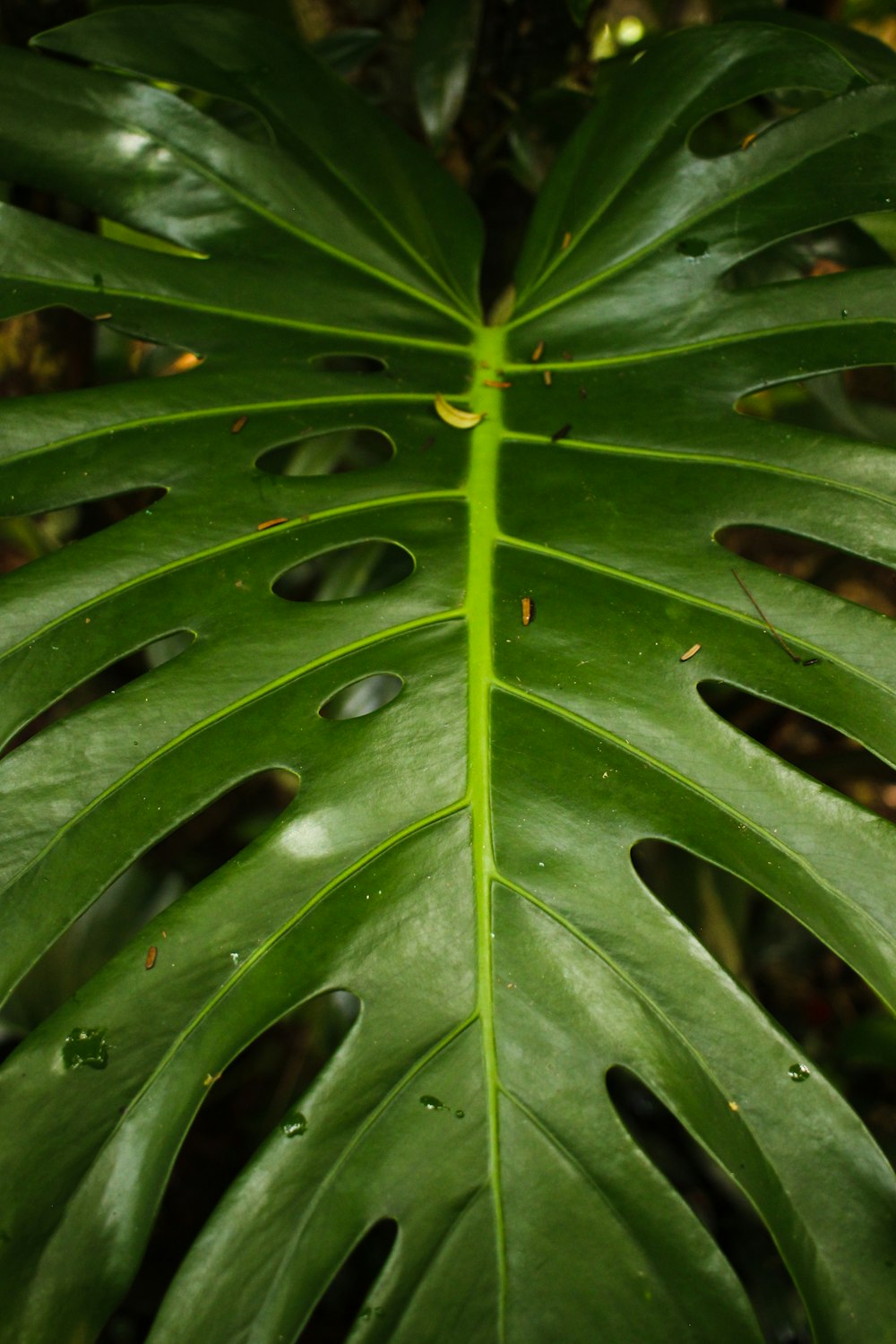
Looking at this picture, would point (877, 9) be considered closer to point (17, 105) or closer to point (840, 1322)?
point (17, 105)

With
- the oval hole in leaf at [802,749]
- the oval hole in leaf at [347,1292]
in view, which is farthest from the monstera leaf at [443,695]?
the oval hole in leaf at [347,1292]

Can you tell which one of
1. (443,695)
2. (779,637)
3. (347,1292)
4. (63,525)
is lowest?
(347,1292)

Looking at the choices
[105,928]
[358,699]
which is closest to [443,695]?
[358,699]

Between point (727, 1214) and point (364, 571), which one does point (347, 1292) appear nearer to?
point (727, 1214)

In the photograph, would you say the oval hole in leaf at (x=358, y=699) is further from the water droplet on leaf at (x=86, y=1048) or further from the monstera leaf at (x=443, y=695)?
the water droplet on leaf at (x=86, y=1048)

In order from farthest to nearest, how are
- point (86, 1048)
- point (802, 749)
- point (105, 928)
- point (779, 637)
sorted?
point (802, 749) < point (105, 928) < point (779, 637) < point (86, 1048)

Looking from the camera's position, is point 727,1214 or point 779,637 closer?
point 779,637

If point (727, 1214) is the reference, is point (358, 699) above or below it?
above
